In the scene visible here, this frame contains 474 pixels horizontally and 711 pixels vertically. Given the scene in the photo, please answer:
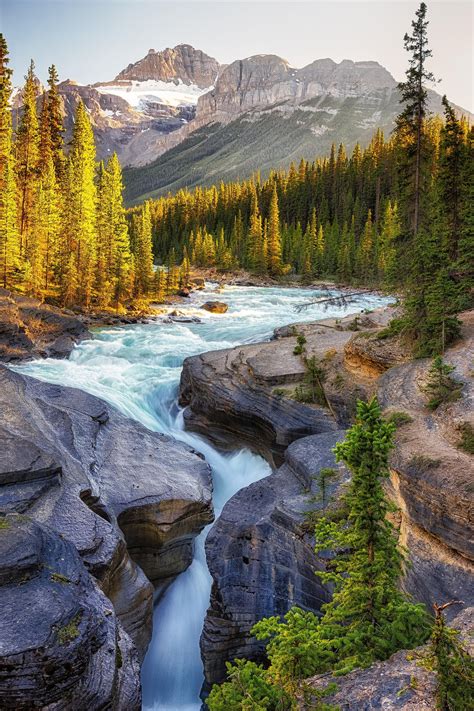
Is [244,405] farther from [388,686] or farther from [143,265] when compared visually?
[143,265]

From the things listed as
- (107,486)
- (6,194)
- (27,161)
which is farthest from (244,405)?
(27,161)

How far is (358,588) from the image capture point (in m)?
5.00

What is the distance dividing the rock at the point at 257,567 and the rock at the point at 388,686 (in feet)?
14.7

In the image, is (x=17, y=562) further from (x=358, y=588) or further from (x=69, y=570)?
(x=358, y=588)

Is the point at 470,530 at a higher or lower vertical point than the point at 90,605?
higher

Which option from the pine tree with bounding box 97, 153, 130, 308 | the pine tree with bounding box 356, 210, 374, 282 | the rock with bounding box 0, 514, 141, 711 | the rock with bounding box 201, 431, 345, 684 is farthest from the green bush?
the pine tree with bounding box 356, 210, 374, 282

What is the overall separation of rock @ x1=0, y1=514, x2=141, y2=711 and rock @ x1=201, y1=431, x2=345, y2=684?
9.80 feet

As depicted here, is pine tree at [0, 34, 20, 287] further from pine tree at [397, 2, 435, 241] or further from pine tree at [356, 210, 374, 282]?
pine tree at [356, 210, 374, 282]

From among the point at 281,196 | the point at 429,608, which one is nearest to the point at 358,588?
the point at 429,608

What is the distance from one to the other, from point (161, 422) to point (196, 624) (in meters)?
8.88

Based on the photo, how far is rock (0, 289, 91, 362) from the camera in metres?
24.9

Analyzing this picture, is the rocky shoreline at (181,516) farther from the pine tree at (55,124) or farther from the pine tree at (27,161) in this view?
the pine tree at (55,124)

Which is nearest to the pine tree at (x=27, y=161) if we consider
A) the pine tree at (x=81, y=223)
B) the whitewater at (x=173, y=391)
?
the pine tree at (x=81, y=223)

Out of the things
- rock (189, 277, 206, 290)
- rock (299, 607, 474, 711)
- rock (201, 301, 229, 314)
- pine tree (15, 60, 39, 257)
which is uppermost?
pine tree (15, 60, 39, 257)
